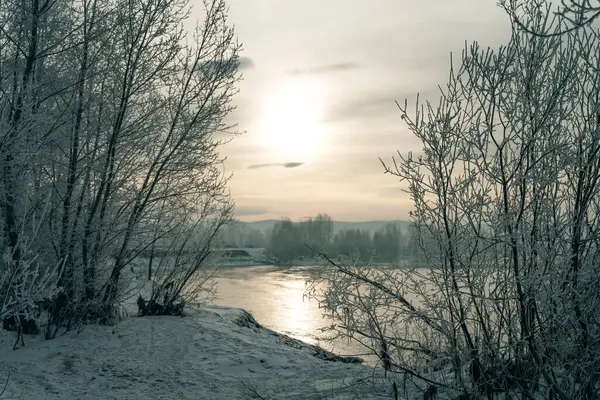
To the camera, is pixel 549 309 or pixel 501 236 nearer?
pixel 501 236

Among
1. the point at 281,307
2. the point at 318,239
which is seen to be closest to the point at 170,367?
the point at 281,307

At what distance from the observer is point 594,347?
452 centimetres

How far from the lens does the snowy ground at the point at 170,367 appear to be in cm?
641

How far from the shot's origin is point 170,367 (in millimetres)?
7496

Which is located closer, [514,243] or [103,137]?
[514,243]

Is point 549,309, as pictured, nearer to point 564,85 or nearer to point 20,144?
point 564,85

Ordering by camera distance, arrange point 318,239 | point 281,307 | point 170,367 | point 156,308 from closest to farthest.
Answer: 1. point 170,367
2. point 156,308
3. point 281,307
4. point 318,239

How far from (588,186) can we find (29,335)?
8.39 meters

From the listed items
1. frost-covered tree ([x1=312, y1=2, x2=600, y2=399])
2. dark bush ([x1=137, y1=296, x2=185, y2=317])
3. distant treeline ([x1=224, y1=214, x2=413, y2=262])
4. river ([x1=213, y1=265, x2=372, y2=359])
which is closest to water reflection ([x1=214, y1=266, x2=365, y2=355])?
river ([x1=213, y1=265, x2=372, y2=359])

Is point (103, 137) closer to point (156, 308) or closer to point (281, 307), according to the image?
point (156, 308)

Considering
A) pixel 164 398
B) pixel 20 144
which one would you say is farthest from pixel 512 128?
pixel 20 144

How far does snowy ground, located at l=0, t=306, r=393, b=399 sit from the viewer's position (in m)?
6.41

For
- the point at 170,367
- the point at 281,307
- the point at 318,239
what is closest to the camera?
the point at 170,367

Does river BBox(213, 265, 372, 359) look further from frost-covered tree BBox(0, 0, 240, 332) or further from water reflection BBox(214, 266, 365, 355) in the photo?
frost-covered tree BBox(0, 0, 240, 332)
